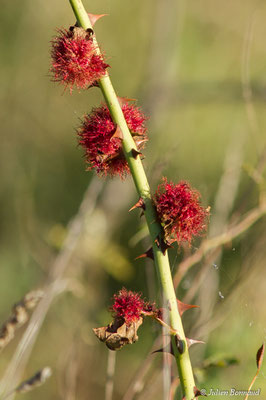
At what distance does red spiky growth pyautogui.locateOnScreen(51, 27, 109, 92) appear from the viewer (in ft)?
3.33

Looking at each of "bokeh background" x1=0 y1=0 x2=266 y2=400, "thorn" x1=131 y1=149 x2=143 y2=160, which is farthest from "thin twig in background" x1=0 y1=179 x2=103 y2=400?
"thorn" x1=131 y1=149 x2=143 y2=160

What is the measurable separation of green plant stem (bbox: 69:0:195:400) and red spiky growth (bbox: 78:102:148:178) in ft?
0.17

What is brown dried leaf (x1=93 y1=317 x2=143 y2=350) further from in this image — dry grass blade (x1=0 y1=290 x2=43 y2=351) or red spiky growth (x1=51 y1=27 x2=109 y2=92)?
red spiky growth (x1=51 y1=27 x2=109 y2=92)

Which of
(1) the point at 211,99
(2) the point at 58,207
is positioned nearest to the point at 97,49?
(1) the point at 211,99

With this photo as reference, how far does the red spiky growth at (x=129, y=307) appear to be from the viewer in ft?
3.35

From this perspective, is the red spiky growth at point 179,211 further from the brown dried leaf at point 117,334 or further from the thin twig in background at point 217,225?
the thin twig in background at point 217,225

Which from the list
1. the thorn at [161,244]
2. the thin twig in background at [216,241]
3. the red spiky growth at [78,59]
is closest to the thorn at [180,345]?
the thorn at [161,244]

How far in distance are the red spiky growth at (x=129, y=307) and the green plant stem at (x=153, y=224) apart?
8 centimetres

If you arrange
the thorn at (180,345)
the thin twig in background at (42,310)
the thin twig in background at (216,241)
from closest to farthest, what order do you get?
the thorn at (180,345), the thin twig in background at (42,310), the thin twig in background at (216,241)

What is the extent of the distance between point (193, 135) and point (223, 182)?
3088 millimetres

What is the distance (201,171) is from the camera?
158 inches

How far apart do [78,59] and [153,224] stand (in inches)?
14.4

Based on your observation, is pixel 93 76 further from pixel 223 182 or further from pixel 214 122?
pixel 214 122

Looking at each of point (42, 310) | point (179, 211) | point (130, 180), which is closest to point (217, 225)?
point (42, 310)
